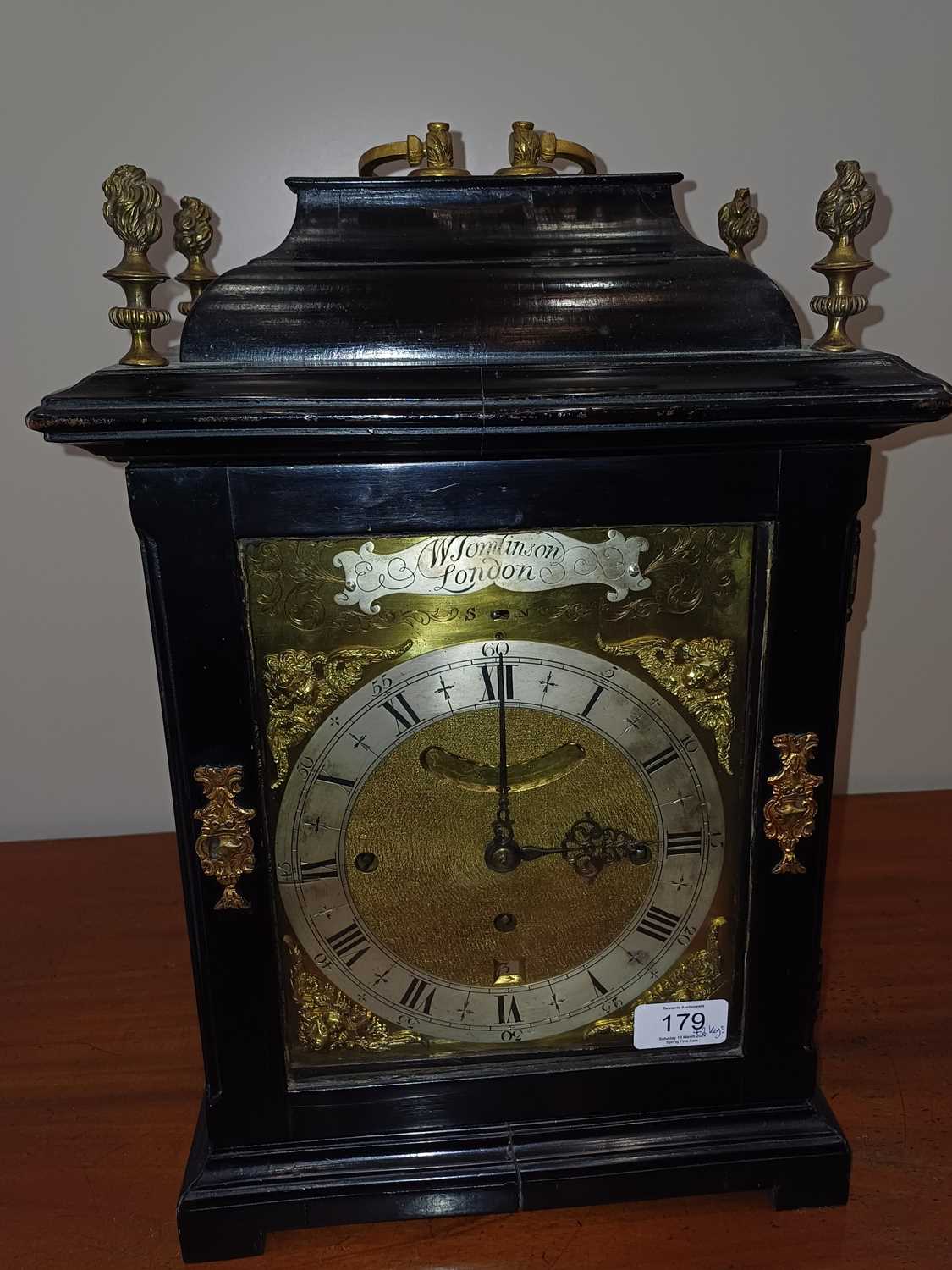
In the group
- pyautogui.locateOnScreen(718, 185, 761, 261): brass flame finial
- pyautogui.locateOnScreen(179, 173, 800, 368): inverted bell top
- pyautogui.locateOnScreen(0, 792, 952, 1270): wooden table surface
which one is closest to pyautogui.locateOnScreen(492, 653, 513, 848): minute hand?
pyautogui.locateOnScreen(179, 173, 800, 368): inverted bell top

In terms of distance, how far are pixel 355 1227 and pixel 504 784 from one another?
0.45 metres

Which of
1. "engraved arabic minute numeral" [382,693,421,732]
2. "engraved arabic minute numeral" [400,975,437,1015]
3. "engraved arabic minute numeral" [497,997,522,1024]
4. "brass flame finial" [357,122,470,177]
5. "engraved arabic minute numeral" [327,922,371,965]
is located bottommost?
"engraved arabic minute numeral" [497,997,522,1024]

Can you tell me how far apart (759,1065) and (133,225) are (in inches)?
35.4

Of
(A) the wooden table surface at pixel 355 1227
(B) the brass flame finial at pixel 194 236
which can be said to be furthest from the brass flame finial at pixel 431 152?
(A) the wooden table surface at pixel 355 1227

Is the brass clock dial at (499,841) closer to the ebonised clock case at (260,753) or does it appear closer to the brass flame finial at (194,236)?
the ebonised clock case at (260,753)

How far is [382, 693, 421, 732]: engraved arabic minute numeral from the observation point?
0.91m

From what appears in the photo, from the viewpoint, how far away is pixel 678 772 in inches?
37.2

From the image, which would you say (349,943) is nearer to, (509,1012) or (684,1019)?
(509,1012)

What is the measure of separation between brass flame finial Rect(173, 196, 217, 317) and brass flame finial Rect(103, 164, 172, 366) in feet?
0.78

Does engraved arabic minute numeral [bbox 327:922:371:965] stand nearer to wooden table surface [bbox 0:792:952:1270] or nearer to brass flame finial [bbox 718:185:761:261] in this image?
wooden table surface [bbox 0:792:952:1270]

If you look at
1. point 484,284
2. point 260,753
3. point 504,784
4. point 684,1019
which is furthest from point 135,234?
point 684,1019

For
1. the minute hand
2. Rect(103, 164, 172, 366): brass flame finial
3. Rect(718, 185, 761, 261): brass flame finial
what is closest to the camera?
Rect(103, 164, 172, 366): brass flame finial

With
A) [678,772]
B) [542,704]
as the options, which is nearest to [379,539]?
[542,704]

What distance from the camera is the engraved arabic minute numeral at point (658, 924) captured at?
98 centimetres
